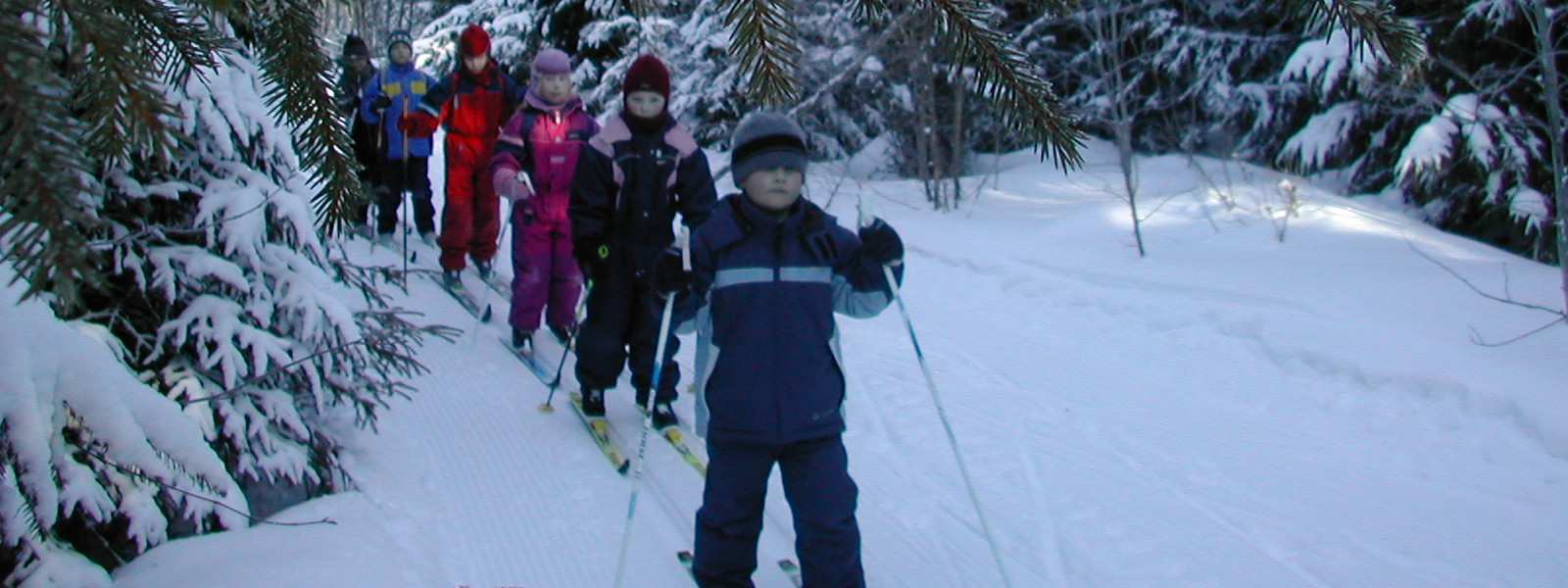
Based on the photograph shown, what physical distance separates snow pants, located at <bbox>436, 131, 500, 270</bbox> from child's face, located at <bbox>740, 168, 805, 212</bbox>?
15.2 feet

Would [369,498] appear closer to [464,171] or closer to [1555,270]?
[464,171]

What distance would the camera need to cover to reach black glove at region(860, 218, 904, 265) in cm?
336

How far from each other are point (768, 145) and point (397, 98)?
6.54m

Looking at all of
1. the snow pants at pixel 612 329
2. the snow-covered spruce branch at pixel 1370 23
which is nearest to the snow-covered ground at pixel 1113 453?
the snow pants at pixel 612 329

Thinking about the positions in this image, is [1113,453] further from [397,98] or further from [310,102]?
[397,98]

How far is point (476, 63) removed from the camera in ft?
23.9

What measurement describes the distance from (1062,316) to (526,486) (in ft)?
13.8

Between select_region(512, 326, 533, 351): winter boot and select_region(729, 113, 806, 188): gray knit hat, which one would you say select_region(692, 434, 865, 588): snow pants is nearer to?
select_region(729, 113, 806, 188): gray knit hat

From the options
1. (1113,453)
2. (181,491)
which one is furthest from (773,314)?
(1113,453)

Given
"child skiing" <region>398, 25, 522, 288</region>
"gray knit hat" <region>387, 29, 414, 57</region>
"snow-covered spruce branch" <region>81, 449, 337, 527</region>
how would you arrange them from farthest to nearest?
"gray knit hat" <region>387, 29, 414, 57</region> < "child skiing" <region>398, 25, 522, 288</region> < "snow-covered spruce branch" <region>81, 449, 337, 527</region>

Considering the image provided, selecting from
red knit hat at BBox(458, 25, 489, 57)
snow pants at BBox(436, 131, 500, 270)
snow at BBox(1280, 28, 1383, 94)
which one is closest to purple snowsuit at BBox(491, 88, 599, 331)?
red knit hat at BBox(458, 25, 489, 57)

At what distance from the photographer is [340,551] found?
3430 mm

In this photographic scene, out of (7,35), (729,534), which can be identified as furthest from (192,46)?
(729,534)

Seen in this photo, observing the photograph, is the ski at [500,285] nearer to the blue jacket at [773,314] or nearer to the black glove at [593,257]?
the black glove at [593,257]
